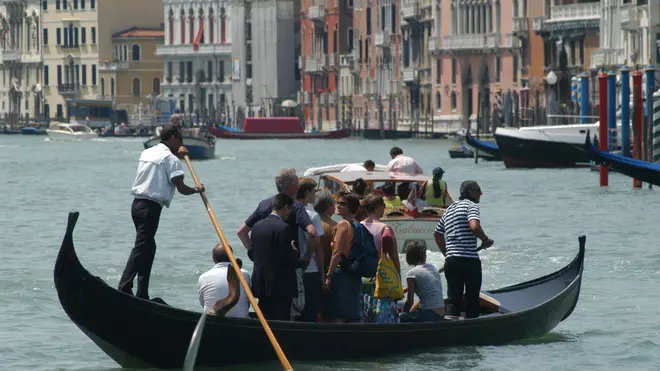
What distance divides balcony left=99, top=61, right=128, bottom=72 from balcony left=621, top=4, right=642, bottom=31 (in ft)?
194

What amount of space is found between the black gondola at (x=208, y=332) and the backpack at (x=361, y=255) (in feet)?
1.39

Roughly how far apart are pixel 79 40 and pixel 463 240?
96.9 m

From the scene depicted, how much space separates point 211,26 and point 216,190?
66.9 meters

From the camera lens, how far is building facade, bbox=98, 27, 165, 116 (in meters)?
105

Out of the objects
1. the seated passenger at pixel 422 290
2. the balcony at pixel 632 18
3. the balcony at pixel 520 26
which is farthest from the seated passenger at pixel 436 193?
the balcony at pixel 520 26

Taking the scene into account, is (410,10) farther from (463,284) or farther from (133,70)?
(463,284)

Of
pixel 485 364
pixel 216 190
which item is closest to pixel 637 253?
pixel 485 364

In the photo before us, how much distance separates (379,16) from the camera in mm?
79625

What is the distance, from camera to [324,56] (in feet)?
285

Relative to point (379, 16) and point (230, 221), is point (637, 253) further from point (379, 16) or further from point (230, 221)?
point (379, 16)

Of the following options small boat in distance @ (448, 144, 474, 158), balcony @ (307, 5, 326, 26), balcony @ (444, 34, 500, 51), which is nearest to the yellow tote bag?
small boat in distance @ (448, 144, 474, 158)

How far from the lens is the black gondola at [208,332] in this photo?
11.0 m

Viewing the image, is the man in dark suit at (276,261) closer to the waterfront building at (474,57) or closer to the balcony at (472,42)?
the waterfront building at (474,57)

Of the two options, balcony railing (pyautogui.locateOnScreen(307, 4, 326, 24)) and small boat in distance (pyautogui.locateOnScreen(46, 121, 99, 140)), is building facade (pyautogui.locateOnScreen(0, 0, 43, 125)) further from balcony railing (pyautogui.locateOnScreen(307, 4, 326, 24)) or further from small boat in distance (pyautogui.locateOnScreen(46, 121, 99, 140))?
balcony railing (pyautogui.locateOnScreen(307, 4, 326, 24))
